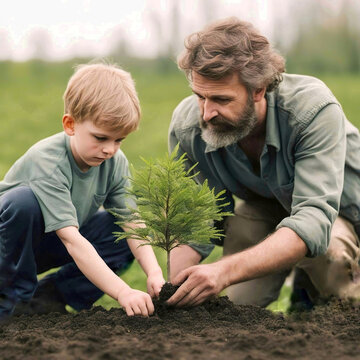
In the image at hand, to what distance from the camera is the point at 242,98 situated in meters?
3.91

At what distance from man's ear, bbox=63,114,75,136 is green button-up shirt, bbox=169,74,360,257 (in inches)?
35.4

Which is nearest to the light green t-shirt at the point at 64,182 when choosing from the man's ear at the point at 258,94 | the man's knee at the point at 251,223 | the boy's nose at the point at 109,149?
the boy's nose at the point at 109,149

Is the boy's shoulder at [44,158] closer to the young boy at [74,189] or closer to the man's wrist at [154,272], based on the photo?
the young boy at [74,189]

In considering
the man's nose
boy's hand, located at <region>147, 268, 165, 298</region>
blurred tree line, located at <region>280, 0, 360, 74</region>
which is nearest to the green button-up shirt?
the man's nose

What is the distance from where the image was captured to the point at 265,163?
4.10 m

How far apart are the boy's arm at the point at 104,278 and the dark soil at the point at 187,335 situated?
7cm

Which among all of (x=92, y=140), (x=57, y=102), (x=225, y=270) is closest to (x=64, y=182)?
(x=92, y=140)

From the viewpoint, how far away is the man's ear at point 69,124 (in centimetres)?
367

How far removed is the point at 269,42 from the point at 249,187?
101 cm

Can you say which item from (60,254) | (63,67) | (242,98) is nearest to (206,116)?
(242,98)

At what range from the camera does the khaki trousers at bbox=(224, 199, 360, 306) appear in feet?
14.0

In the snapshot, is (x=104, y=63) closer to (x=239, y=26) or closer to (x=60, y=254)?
(x=239, y=26)

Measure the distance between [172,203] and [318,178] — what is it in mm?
891

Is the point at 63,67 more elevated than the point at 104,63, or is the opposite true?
the point at 104,63
